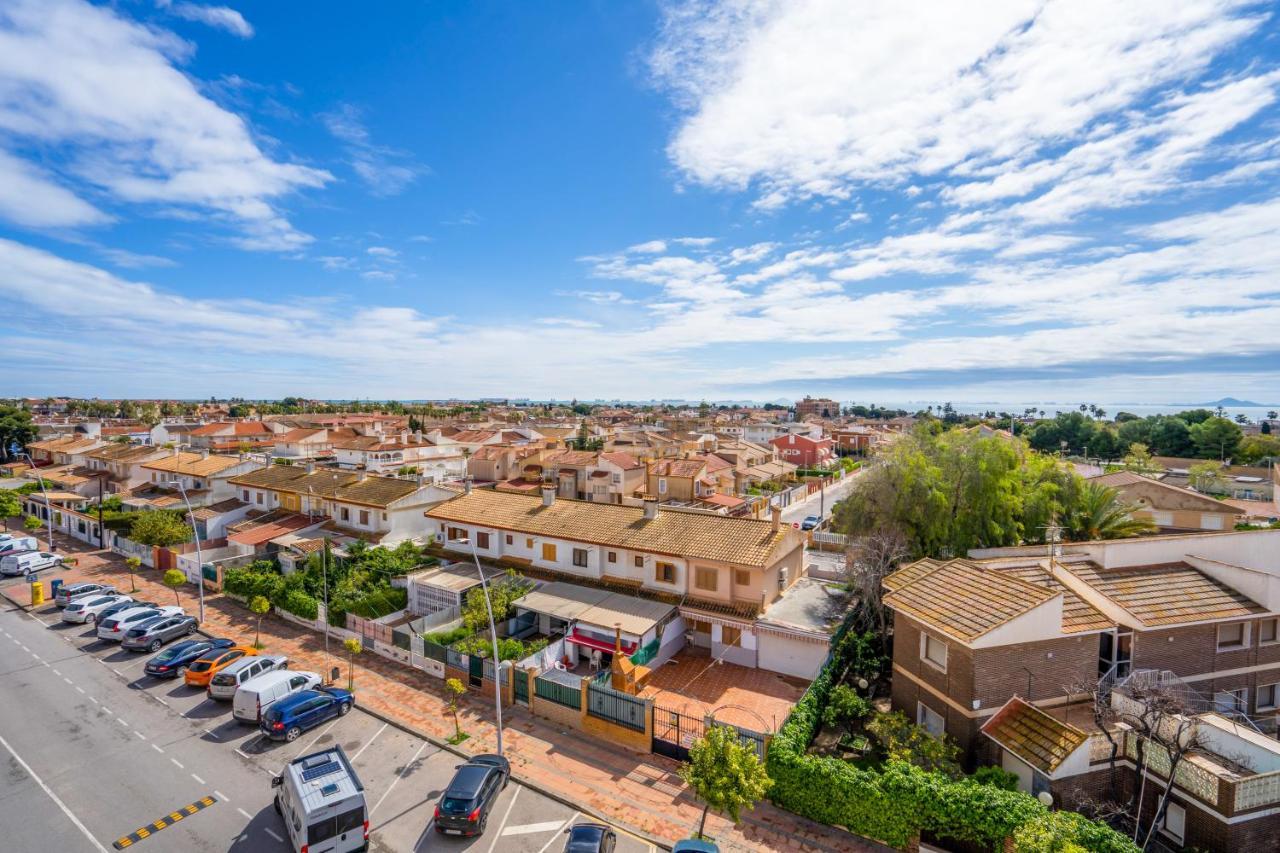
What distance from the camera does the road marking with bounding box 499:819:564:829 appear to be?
681 inches

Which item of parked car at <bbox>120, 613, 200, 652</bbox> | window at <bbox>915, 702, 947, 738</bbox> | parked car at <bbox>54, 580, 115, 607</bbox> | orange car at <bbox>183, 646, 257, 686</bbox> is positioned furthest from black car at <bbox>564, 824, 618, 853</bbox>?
Result: parked car at <bbox>54, 580, 115, 607</bbox>

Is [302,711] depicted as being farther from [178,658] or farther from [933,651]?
[933,651]

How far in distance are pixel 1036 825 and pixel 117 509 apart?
235 ft

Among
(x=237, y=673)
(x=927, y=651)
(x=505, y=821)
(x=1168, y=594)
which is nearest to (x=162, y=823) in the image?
(x=237, y=673)

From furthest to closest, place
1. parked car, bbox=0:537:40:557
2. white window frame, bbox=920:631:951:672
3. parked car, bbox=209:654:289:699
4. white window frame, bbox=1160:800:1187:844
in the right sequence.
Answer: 1. parked car, bbox=0:537:40:557
2. parked car, bbox=209:654:289:699
3. white window frame, bbox=920:631:951:672
4. white window frame, bbox=1160:800:1187:844

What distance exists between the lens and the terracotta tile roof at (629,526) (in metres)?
29.3

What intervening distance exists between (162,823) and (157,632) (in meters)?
16.8

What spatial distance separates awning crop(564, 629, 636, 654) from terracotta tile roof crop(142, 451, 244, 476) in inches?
1728

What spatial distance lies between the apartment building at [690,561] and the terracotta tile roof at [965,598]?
5.69 m

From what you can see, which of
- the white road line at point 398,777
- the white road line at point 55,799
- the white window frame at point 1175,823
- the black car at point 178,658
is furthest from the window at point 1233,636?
the black car at point 178,658

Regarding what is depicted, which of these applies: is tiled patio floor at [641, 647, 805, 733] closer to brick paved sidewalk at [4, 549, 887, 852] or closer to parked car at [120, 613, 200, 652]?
brick paved sidewalk at [4, 549, 887, 852]

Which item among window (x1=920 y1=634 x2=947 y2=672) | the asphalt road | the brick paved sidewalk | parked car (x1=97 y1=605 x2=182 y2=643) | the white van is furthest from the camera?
parked car (x1=97 y1=605 x2=182 y2=643)

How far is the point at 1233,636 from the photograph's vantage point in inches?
859

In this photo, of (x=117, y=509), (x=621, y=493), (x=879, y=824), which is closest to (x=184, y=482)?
(x=117, y=509)
